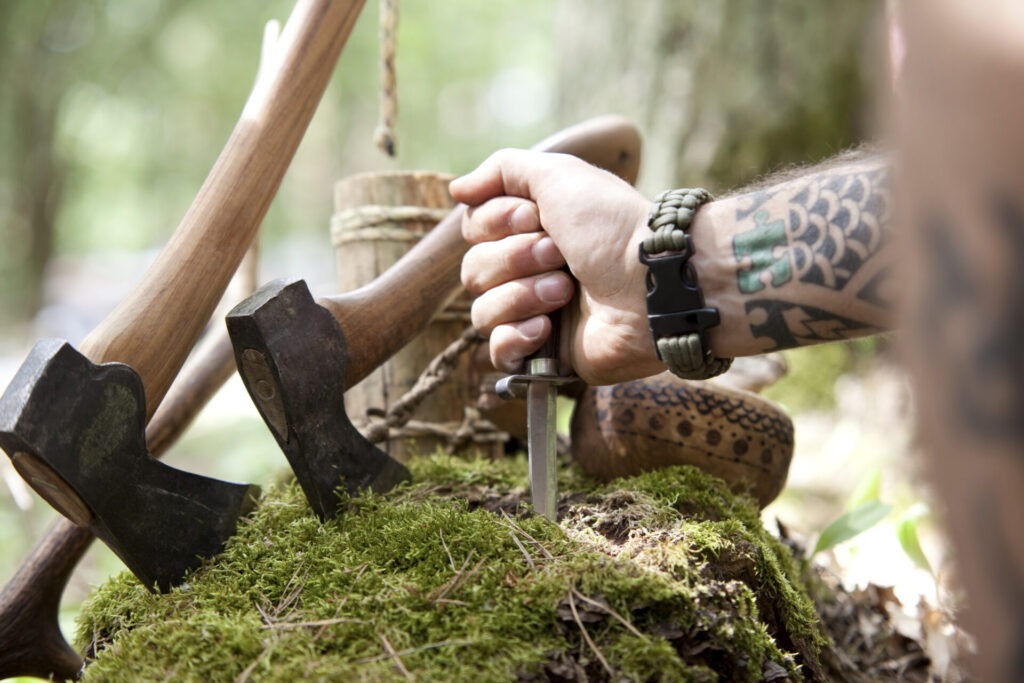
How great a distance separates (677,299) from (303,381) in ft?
2.25

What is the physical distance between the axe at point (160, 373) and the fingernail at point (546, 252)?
636 mm

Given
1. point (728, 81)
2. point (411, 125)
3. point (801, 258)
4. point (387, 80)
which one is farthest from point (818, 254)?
point (411, 125)

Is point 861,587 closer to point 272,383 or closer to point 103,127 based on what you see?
point 272,383

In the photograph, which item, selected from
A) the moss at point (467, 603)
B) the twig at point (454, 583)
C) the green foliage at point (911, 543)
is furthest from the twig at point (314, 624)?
the green foliage at point (911, 543)

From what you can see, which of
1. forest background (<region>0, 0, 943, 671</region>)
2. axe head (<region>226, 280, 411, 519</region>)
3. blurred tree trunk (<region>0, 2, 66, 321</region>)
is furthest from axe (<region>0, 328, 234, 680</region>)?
blurred tree trunk (<region>0, 2, 66, 321</region>)

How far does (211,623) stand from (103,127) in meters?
14.9

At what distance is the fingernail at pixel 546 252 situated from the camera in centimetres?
152

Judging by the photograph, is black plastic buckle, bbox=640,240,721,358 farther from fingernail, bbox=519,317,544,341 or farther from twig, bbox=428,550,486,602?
twig, bbox=428,550,486,602

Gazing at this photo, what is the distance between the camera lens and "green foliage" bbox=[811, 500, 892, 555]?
6.64 feet

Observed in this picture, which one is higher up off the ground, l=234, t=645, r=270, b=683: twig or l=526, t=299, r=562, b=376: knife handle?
l=526, t=299, r=562, b=376: knife handle

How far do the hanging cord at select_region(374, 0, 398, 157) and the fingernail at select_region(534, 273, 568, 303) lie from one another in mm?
980

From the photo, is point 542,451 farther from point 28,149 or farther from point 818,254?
point 28,149

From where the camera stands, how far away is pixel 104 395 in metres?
1.31

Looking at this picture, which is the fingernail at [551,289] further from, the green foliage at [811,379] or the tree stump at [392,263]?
the green foliage at [811,379]
